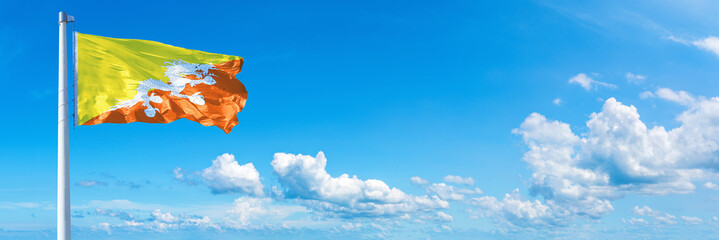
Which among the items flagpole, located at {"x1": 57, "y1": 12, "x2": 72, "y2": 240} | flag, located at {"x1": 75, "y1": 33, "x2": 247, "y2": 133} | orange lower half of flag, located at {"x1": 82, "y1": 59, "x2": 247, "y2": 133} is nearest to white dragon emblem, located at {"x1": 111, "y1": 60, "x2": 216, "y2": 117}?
flag, located at {"x1": 75, "y1": 33, "x2": 247, "y2": 133}

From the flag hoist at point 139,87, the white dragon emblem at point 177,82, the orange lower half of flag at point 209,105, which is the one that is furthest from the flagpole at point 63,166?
the white dragon emblem at point 177,82

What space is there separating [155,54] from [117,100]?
342cm

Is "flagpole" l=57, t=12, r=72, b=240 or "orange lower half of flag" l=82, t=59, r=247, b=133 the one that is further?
"orange lower half of flag" l=82, t=59, r=247, b=133

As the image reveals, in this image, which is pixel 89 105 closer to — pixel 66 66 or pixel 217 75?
pixel 66 66

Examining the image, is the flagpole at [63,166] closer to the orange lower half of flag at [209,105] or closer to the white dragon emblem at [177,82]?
the orange lower half of flag at [209,105]

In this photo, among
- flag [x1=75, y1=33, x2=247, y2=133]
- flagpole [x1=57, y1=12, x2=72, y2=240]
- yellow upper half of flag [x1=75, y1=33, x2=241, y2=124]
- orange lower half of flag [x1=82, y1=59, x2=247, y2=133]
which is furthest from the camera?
orange lower half of flag [x1=82, y1=59, x2=247, y2=133]

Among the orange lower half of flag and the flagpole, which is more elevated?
the orange lower half of flag

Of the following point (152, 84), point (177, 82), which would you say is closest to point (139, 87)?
point (152, 84)

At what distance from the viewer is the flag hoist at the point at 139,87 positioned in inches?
1005

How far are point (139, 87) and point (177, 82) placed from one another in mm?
1866

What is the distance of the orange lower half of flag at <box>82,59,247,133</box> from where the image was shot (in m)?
28.5

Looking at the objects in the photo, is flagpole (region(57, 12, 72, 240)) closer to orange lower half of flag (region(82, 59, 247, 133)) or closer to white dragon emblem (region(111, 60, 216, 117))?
orange lower half of flag (region(82, 59, 247, 133))

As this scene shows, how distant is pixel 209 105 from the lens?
30531 mm

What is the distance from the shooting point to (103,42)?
93.2ft
